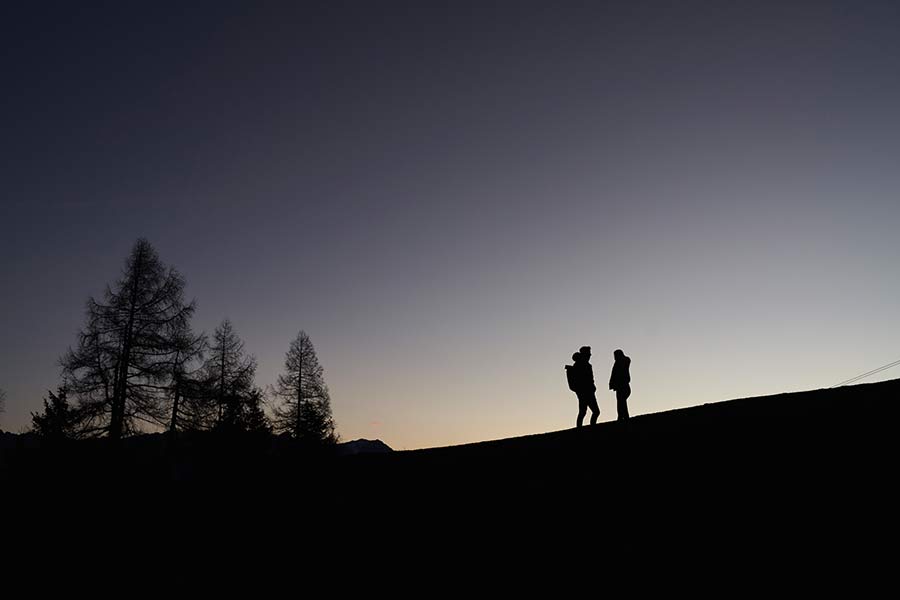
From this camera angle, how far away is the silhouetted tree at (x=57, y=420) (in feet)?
74.8

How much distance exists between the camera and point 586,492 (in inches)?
371

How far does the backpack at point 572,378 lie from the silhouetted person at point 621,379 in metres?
1.04

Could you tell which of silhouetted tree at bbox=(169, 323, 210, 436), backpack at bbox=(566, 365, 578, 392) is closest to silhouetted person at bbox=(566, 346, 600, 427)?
backpack at bbox=(566, 365, 578, 392)

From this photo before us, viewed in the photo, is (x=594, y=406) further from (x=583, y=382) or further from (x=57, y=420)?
A: (x=57, y=420)

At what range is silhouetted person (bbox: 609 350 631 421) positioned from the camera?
1455 centimetres

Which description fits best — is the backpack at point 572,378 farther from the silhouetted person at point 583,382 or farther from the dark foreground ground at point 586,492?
the dark foreground ground at point 586,492

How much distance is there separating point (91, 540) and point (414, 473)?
653cm

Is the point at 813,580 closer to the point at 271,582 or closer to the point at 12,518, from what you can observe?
the point at 271,582

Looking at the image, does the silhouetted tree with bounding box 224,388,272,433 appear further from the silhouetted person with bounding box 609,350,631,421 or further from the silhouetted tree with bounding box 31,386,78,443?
the silhouetted person with bounding box 609,350,631,421

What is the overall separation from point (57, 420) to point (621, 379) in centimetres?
2452

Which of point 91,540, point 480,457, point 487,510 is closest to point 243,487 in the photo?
point 91,540

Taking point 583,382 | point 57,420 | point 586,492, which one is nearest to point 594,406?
point 583,382

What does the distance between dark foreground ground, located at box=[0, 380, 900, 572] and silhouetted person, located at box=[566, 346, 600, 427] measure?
553 mm

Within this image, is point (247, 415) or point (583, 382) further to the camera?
point (247, 415)
